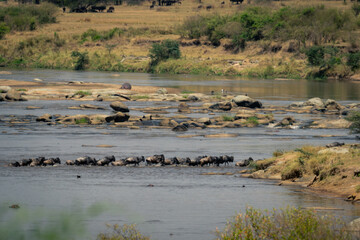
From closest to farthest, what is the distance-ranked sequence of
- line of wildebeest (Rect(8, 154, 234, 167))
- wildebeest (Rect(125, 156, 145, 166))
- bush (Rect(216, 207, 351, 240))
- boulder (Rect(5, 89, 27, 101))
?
bush (Rect(216, 207, 351, 240))
line of wildebeest (Rect(8, 154, 234, 167))
wildebeest (Rect(125, 156, 145, 166))
boulder (Rect(5, 89, 27, 101))

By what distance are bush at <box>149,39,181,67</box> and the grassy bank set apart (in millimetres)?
760

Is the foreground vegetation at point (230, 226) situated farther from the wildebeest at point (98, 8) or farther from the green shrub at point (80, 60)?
the wildebeest at point (98, 8)

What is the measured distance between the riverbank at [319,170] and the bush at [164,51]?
59009mm

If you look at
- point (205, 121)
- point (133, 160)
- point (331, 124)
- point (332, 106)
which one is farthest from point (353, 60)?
point (133, 160)

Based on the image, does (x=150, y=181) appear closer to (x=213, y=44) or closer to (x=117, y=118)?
(x=117, y=118)

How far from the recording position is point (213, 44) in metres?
85.2

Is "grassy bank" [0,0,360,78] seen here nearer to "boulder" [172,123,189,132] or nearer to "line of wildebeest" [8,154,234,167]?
"boulder" [172,123,189,132]

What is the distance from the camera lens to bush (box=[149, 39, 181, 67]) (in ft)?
259

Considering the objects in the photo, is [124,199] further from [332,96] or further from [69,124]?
[332,96]

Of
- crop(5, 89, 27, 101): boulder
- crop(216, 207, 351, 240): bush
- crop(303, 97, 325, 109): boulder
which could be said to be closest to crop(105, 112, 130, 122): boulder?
crop(5, 89, 27, 101): boulder

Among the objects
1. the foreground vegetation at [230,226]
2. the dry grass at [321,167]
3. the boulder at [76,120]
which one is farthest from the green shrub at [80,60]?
the foreground vegetation at [230,226]

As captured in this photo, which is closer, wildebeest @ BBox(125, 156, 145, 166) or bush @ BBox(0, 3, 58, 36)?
wildebeest @ BBox(125, 156, 145, 166)

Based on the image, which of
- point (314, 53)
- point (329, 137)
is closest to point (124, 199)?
point (329, 137)

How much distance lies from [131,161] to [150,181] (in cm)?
306
